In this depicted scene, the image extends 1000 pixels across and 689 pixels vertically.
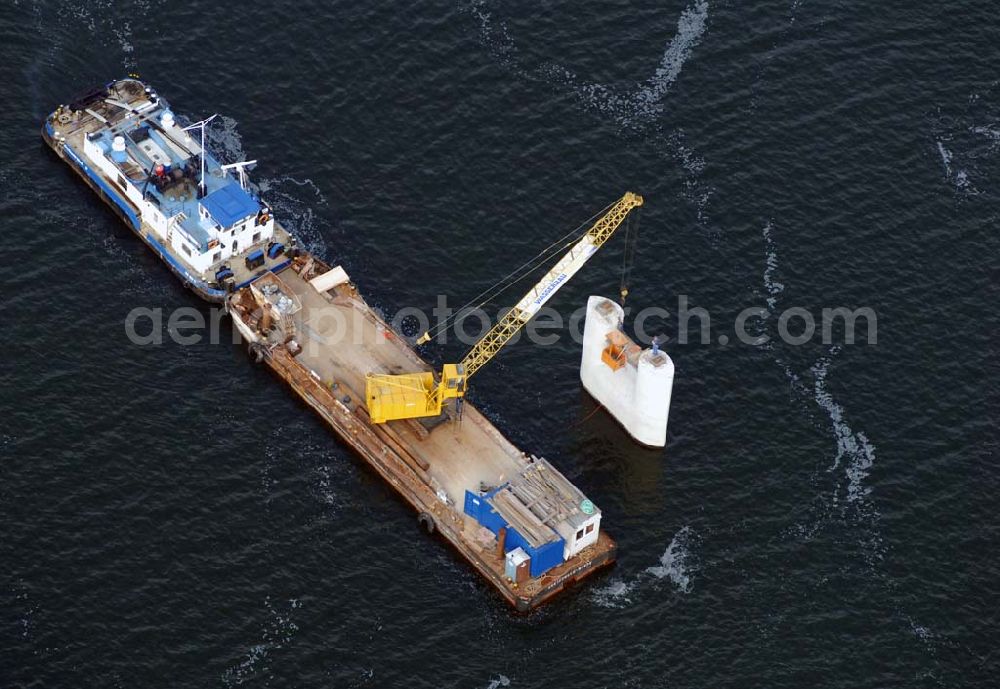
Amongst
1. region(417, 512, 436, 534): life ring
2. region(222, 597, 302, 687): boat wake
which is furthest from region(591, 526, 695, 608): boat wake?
region(222, 597, 302, 687): boat wake

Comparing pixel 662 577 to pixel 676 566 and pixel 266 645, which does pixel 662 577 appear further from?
pixel 266 645

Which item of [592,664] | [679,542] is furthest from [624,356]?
[592,664]

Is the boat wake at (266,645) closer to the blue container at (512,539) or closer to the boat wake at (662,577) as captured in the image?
the blue container at (512,539)

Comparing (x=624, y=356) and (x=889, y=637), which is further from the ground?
(x=624, y=356)

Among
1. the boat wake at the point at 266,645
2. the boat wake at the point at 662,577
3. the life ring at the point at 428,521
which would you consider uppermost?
the life ring at the point at 428,521

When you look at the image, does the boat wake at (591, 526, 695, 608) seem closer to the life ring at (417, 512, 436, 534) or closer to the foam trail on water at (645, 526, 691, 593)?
the foam trail on water at (645, 526, 691, 593)

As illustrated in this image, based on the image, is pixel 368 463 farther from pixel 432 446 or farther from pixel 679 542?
pixel 679 542

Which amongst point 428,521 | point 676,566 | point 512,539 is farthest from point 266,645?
point 676,566

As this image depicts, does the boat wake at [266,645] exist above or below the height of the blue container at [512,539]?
below

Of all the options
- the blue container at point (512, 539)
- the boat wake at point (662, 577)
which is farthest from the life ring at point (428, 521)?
the boat wake at point (662, 577)
